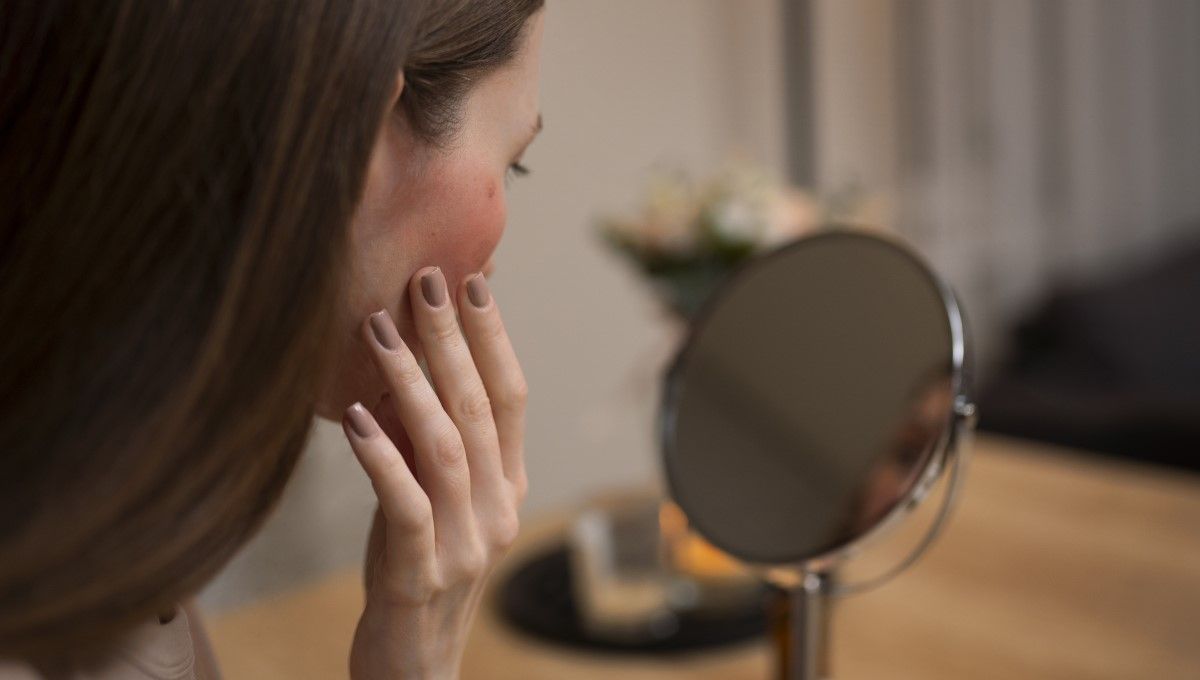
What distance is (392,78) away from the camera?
17.9 inches

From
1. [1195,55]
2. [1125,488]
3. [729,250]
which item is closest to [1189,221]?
[1195,55]

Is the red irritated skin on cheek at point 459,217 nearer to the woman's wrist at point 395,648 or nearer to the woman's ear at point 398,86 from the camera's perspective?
the woman's ear at point 398,86

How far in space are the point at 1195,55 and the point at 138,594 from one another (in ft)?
13.8

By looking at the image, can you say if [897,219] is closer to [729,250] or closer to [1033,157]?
[1033,157]

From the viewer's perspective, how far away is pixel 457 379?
613 millimetres

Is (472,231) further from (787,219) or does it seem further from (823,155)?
(823,155)

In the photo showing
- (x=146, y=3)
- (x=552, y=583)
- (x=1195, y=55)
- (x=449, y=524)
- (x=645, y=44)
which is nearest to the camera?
(x=146, y=3)

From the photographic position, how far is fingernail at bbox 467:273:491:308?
61 centimetres

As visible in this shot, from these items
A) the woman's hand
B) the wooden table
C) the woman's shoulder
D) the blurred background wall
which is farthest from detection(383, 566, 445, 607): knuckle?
the blurred background wall

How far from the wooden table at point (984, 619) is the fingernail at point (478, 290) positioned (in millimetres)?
494

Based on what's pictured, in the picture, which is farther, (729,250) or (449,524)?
(729,250)

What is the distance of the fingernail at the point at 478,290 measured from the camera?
609 millimetres

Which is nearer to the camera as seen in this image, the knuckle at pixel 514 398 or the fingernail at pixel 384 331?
the fingernail at pixel 384 331

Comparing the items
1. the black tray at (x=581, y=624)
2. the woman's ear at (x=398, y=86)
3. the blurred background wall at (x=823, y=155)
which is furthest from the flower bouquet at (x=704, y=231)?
the woman's ear at (x=398, y=86)
